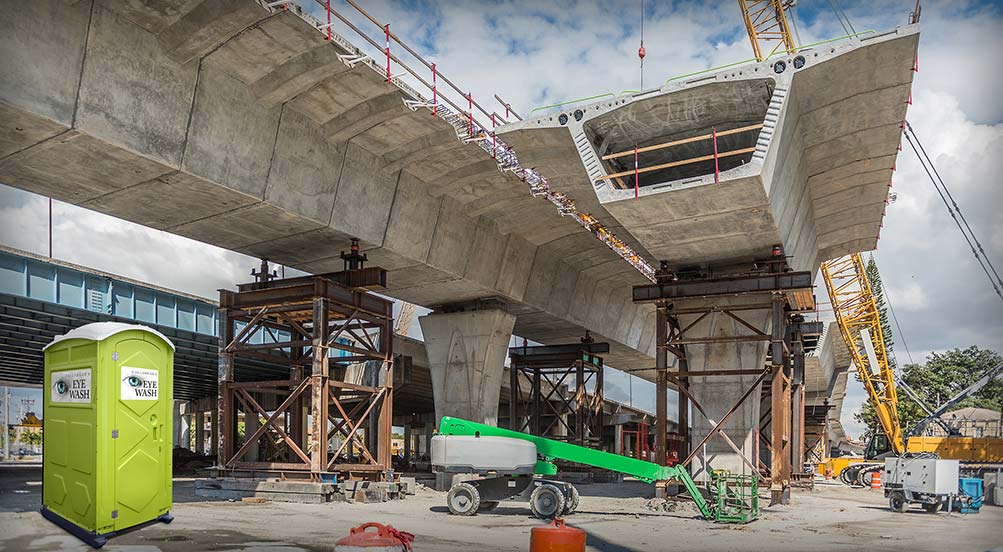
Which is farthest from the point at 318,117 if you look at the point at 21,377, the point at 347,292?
the point at 21,377

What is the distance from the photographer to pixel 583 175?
917 inches

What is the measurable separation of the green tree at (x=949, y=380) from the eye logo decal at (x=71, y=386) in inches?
1618

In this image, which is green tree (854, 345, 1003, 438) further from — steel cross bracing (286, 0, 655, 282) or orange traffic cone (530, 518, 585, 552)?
orange traffic cone (530, 518, 585, 552)

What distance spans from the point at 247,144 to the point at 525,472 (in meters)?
9.59

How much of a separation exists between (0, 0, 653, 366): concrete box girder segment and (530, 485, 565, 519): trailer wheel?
342 inches

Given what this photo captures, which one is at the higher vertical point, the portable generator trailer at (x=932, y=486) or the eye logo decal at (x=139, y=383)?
the eye logo decal at (x=139, y=383)

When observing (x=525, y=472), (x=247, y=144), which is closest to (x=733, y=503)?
(x=525, y=472)

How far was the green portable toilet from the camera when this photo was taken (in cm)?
1098

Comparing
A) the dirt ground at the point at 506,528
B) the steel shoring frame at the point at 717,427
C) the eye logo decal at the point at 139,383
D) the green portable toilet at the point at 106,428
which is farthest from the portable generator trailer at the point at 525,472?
the eye logo decal at the point at 139,383

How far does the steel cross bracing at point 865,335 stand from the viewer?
66.8 meters

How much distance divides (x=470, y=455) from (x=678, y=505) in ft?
20.5

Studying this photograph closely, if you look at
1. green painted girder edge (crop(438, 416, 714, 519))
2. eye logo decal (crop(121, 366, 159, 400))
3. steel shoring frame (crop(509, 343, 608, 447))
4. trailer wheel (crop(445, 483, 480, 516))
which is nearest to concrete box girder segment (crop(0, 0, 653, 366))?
eye logo decal (crop(121, 366, 159, 400))

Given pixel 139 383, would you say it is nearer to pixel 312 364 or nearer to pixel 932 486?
pixel 312 364

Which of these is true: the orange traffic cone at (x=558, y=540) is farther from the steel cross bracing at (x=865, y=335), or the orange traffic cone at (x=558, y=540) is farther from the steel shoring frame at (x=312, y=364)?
the steel cross bracing at (x=865, y=335)
